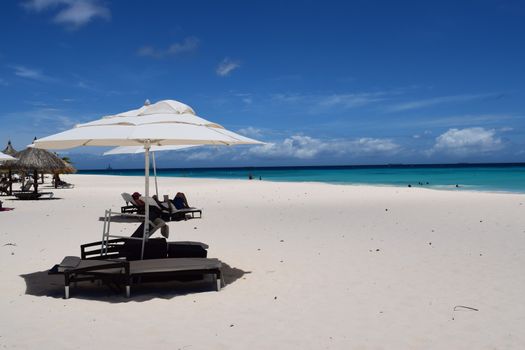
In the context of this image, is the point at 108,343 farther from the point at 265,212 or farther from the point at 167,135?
the point at 265,212

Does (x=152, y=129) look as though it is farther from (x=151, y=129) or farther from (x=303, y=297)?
(x=303, y=297)

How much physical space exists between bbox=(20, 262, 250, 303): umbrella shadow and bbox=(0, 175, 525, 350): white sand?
0.04 m

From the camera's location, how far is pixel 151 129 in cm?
604

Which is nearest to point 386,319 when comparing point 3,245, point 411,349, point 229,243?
point 411,349

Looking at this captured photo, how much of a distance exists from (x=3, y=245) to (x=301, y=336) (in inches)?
285

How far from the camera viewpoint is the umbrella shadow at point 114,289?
5.99 m

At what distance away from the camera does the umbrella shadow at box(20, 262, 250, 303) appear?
599 cm

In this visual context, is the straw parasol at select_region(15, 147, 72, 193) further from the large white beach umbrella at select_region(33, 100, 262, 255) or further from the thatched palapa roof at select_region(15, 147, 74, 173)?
the large white beach umbrella at select_region(33, 100, 262, 255)

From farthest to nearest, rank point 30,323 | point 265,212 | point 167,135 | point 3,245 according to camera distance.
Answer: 1. point 265,212
2. point 3,245
3. point 167,135
4. point 30,323

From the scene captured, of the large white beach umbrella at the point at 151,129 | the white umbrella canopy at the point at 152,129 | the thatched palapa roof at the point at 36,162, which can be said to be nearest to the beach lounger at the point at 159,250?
the large white beach umbrella at the point at 151,129

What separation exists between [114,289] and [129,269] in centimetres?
43

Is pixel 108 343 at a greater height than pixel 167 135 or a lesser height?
lesser

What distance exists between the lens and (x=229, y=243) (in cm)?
974

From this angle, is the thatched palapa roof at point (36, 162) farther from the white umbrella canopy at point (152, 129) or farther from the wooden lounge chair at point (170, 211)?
the white umbrella canopy at point (152, 129)
